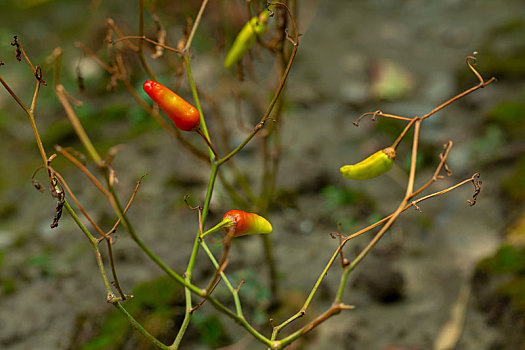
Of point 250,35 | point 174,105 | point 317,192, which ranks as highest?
point 250,35

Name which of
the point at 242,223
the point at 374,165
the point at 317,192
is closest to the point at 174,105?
the point at 242,223

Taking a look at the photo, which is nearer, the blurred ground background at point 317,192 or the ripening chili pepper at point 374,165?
the ripening chili pepper at point 374,165

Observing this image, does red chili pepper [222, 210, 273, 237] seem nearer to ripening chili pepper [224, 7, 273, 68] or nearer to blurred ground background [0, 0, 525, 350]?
ripening chili pepper [224, 7, 273, 68]

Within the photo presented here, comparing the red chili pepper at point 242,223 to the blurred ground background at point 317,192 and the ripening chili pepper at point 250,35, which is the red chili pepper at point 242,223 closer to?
the ripening chili pepper at point 250,35

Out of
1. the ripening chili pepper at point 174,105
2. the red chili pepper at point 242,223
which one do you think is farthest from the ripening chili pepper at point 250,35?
the red chili pepper at point 242,223

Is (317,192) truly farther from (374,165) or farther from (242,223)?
(242,223)

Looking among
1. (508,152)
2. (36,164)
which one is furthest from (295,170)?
(36,164)
